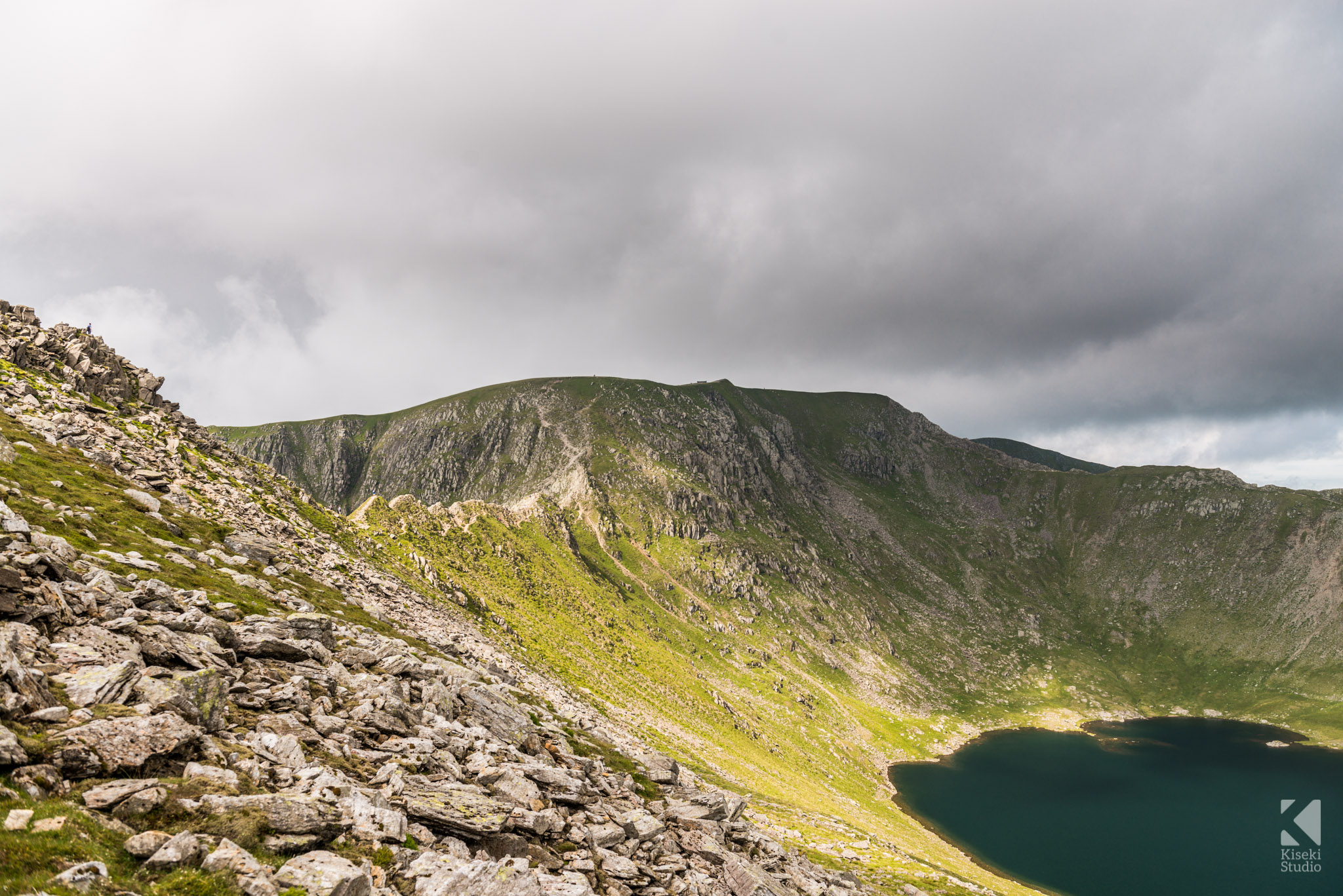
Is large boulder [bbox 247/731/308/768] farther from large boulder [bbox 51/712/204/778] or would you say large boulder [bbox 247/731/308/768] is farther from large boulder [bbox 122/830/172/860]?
large boulder [bbox 122/830/172/860]

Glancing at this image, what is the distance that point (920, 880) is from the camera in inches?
2672

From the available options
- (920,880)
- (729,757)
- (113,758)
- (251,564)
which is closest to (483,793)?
(113,758)

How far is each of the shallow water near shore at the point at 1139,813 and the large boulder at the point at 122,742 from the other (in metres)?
142

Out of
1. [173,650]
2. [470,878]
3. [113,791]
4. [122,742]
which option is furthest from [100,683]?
[470,878]

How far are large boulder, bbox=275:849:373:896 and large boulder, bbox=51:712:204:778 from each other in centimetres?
536

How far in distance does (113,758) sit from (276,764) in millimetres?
4902

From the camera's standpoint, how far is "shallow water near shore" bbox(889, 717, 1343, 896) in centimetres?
10888

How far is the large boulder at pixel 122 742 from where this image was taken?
47.5ft

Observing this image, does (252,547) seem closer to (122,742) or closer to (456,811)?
(122,742)

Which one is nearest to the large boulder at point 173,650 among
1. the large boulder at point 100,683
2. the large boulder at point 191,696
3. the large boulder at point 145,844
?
the large boulder at point 191,696

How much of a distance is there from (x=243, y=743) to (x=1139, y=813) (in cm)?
19700

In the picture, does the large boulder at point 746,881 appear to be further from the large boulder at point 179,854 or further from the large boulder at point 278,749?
the large boulder at point 179,854

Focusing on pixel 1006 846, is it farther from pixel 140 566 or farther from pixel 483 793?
pixel 140 566

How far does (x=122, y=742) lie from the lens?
15.8 metres
